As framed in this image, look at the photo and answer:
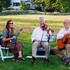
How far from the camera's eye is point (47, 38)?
10586 mm

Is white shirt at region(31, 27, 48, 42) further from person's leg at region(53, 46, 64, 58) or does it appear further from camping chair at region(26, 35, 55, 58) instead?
person's leg at region(53, 46, 64, 58)

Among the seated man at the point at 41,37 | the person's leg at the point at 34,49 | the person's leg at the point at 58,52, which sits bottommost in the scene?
the person's leg at the point at 58,52

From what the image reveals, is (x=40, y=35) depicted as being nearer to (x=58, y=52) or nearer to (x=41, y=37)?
(x=41, y=37)

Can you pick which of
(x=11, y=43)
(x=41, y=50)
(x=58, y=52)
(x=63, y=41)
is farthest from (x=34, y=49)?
(x=58, y=52)

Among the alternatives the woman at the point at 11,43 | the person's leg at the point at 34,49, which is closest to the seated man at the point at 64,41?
the person's leg at the point at 34,49

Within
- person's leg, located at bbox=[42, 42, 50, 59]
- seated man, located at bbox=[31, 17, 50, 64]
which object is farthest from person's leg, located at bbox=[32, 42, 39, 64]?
person's leg, located at bbox=[42, 42, 50, 59]

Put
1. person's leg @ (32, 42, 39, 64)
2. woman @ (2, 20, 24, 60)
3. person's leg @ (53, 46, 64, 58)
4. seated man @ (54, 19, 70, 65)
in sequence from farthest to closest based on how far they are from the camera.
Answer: person's leg @ (53, 46, 64, 58) → woman @ (2, 20, 24, 60) → seated man @ (54, 19, 70, 65) → person's leg @ (32, 42, 39, 64)

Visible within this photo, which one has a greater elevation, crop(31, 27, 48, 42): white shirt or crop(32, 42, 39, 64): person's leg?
crop(31, 27, 48, 42): white shirt

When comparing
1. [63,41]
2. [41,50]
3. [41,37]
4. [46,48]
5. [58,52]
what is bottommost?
[58,52]

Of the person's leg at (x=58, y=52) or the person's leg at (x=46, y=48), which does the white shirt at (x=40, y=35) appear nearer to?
the person's leg at (x=46, y=48)

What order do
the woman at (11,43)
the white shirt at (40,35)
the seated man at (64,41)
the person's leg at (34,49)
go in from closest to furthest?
the person's leg at (34,49), the seated man at (64,41), the woman at (11,43), the white shirt at (40,35)

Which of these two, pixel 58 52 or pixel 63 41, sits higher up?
pixel 63 41

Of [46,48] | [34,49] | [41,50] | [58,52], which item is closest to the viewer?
[34,49]

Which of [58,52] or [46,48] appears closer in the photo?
[46,48]
